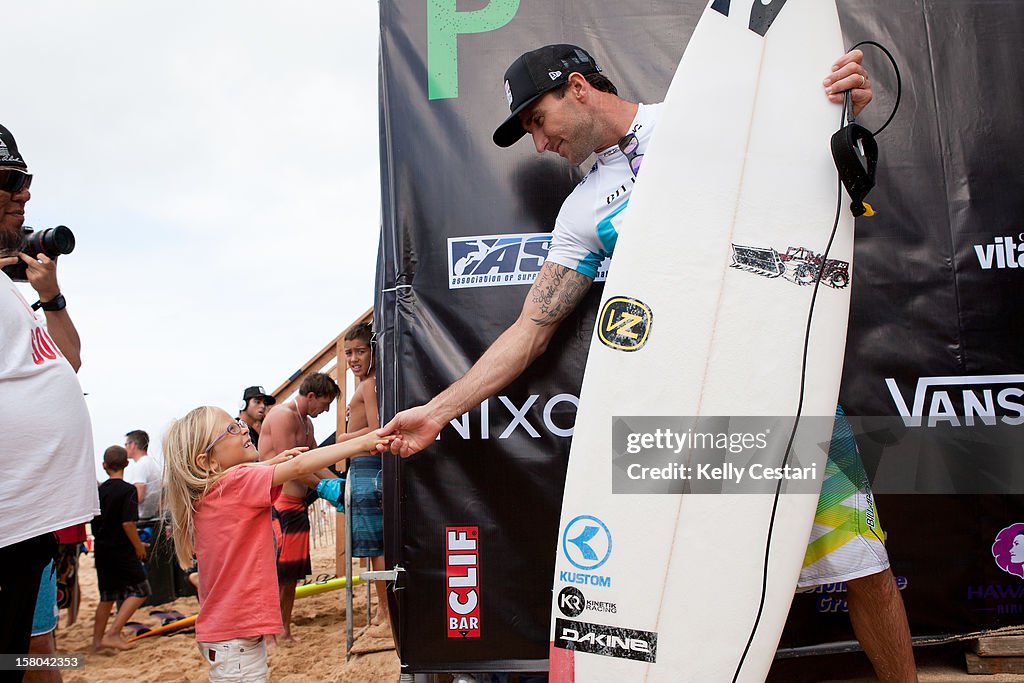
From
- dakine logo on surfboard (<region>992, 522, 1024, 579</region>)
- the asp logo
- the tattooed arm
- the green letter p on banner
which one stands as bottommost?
dakine logo on surfboard (<region>992, 522, 1024, 579</region>)

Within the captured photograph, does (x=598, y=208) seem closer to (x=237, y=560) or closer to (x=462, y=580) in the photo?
(x=462, y=580)

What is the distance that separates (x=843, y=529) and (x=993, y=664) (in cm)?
113

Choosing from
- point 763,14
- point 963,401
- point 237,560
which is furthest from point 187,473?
point 963,401

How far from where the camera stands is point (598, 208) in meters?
2.49

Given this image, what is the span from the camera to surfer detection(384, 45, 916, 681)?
2.47 meters

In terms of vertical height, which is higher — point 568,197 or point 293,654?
point 568,197

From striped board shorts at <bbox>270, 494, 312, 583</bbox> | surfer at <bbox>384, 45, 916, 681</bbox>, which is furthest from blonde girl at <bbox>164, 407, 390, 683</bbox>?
striped board shorts at <bbox>270, 494, 312, 583</bbox>

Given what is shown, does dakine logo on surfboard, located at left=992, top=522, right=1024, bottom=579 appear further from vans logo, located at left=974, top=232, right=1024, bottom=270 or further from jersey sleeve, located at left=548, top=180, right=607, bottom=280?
jersey sleeve, located at left=548, top=180, right=607, bottom=280

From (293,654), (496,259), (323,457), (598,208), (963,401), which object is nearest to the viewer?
(323,457)

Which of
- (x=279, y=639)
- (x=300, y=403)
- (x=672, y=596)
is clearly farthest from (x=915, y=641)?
(x=300, y=403)

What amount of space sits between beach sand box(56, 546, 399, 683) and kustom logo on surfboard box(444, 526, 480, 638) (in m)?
0.97

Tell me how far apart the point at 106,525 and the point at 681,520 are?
5.01m

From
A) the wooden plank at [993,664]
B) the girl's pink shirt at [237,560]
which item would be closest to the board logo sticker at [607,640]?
the girl's pink shirt at [237,560]

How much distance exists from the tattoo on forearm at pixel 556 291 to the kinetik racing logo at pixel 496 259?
203mm
